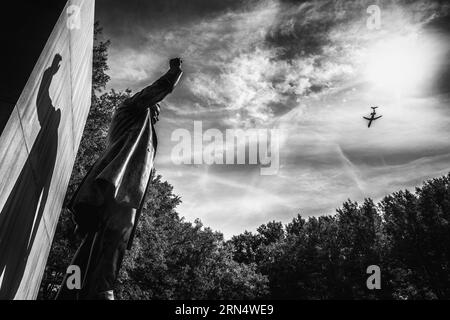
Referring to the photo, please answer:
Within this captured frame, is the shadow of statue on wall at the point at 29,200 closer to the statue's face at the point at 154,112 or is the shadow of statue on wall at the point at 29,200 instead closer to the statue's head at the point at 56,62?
the statue's head at the point at 56,62

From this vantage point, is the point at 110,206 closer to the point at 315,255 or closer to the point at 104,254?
the point at 104,254

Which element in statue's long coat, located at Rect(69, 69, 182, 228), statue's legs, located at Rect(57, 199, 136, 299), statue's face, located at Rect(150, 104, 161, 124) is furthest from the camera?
statue's face, located at Rect(150, 104, 161, 124)

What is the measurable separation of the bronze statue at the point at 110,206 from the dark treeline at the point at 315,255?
12.0 m

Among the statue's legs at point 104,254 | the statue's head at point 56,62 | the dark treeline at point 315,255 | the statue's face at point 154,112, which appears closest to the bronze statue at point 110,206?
the statue's legs at point 104,254

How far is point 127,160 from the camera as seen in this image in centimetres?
312

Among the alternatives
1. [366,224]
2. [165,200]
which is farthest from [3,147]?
[366,224]

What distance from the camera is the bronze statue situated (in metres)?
2.64

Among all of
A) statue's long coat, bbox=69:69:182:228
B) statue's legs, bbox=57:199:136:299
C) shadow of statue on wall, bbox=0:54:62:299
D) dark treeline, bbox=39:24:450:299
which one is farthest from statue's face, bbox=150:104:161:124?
dark treeline, bbox=39:24:450:299

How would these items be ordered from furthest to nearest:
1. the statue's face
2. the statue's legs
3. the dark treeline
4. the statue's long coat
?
the dark treeline → the statue's face → the statue's long coat → the statue's legs

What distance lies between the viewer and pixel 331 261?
110 ft

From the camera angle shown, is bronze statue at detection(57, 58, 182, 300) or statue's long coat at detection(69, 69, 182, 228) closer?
bronze statue at detection(57, 58, 182, 300)

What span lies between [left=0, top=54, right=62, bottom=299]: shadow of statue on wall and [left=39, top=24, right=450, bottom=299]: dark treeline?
11735 mm

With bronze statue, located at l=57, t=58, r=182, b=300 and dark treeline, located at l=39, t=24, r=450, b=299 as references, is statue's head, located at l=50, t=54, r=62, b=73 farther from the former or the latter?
dark treeline, located at l=39, t=24, r=450, b=299
